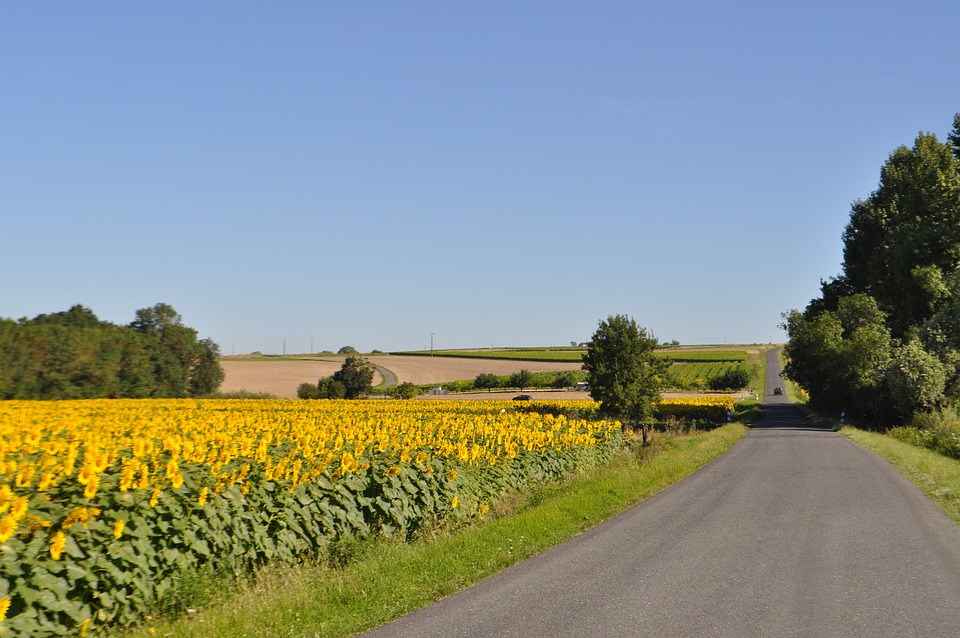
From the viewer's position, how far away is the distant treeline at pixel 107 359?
74812 millimetres

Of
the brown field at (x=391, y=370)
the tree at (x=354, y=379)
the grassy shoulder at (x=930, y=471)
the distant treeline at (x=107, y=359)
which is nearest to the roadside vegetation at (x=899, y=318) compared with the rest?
the grassy shoulder at (x=930, y=471)

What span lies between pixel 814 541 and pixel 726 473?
33.2 ft

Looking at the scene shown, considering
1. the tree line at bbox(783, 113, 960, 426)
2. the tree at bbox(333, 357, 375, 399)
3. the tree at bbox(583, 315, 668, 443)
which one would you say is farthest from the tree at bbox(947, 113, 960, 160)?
the tree at bbox(333, 357, 375, 399)

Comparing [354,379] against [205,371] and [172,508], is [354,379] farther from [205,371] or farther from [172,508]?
[172,508]

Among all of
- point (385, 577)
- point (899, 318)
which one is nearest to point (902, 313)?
point (899, 318)

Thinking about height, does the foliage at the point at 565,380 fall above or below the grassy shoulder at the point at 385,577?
above

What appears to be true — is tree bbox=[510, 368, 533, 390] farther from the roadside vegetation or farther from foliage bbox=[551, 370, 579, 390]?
the roadside vegetation

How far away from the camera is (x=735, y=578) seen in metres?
9.35

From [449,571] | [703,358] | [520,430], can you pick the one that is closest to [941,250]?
[520,430]

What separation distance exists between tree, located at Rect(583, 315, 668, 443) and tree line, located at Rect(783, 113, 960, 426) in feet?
46.4

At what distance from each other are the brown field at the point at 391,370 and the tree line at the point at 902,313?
131 feet

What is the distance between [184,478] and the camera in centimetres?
888

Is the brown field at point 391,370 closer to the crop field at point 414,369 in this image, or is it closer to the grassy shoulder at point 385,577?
the crop field at point 414,369

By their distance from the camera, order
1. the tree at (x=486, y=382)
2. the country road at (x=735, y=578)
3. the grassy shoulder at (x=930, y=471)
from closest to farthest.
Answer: the country road at (x=735, y=578)
the grassy shoulder at (x=930, y=471)
the tree at (x=486, y=382)
